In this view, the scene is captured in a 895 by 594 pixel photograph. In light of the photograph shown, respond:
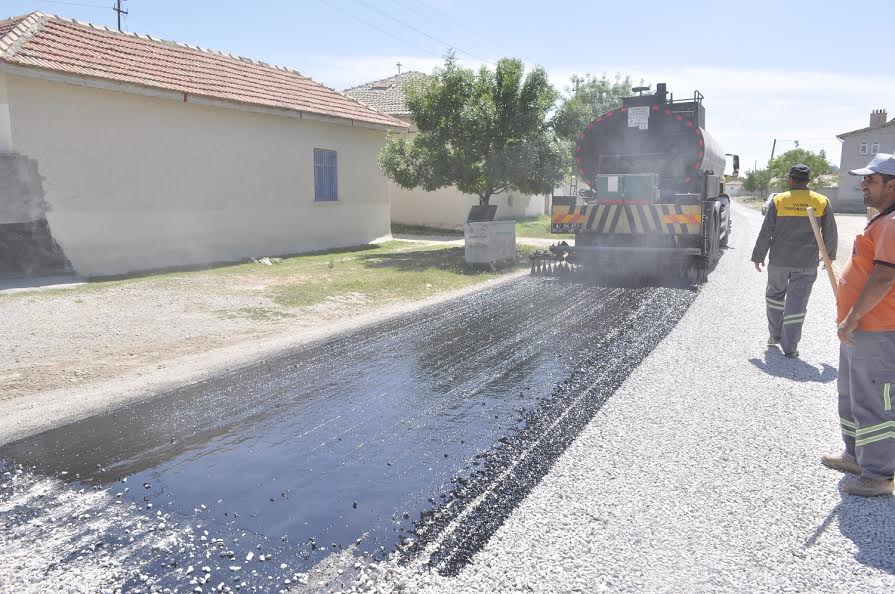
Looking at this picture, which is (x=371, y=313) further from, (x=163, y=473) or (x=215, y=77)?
(x=215, y=77)

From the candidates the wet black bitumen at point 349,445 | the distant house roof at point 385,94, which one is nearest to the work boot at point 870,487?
the wet black bitumen at point 349,445

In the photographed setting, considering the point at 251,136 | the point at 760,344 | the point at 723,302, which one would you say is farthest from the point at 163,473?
the point at 251,136

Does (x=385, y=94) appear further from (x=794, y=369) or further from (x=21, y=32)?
(x=794, y=369)

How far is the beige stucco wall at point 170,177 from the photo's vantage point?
1062 cm

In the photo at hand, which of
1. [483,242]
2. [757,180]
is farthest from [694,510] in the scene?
[757,180]

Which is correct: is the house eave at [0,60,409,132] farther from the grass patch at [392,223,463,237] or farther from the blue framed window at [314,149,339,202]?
the grass patch at [392,223,463,237]

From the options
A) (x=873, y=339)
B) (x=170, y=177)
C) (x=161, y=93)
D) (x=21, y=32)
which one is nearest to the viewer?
(x=873, y=339)

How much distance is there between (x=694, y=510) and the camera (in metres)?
3.14

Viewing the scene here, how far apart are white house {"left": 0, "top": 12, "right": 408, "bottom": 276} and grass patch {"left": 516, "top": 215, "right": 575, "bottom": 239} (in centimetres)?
653

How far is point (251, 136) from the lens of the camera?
1422 centimetres

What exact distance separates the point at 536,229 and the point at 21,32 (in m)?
16.6

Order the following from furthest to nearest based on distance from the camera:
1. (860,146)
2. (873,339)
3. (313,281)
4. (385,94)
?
(860,146)
(385,94)
(313,281)
(873,339)

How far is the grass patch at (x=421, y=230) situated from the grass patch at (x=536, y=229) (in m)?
2.32

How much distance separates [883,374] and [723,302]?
5.61 meters
